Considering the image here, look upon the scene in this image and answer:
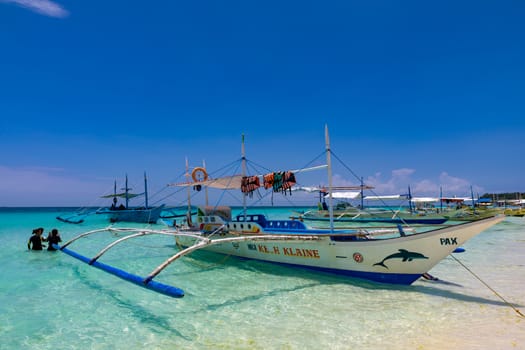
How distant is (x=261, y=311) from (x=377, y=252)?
3979 mm

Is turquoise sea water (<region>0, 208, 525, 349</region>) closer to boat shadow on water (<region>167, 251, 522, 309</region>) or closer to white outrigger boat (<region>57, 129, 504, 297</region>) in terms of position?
boat shadow on water (<region>167, 251, 522, 309</region>)

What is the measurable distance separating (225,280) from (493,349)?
7.54m

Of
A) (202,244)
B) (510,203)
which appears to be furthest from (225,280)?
(510,203)

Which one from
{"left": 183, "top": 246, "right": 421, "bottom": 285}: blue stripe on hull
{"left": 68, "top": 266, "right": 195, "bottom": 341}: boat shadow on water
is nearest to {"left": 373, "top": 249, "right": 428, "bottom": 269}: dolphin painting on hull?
{"left": 183, "top": 246, "right": 421, "bottom": 285}: blue stripe on hull

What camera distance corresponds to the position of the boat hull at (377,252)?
823cm

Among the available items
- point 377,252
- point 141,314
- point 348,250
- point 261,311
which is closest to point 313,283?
point 348,250

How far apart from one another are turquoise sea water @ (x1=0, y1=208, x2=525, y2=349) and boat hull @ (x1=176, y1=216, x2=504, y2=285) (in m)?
0.42

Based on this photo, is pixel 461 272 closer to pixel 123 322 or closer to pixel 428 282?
pixel 428 282

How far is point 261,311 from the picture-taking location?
748 centimetres

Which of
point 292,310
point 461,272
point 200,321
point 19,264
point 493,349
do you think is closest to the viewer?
point 493,349

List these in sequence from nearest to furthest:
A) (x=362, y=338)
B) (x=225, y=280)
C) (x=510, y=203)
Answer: (x=362, y=338), (x=225, y=280), (x=510, y=203)

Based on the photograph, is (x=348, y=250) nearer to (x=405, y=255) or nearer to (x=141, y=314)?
(x=405, y=255)

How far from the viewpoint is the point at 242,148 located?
1414 cm

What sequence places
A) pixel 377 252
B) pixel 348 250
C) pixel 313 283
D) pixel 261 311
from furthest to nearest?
pixel 313 283 < pixel 348 250 < pixel 377 252 < pixel 261 311
